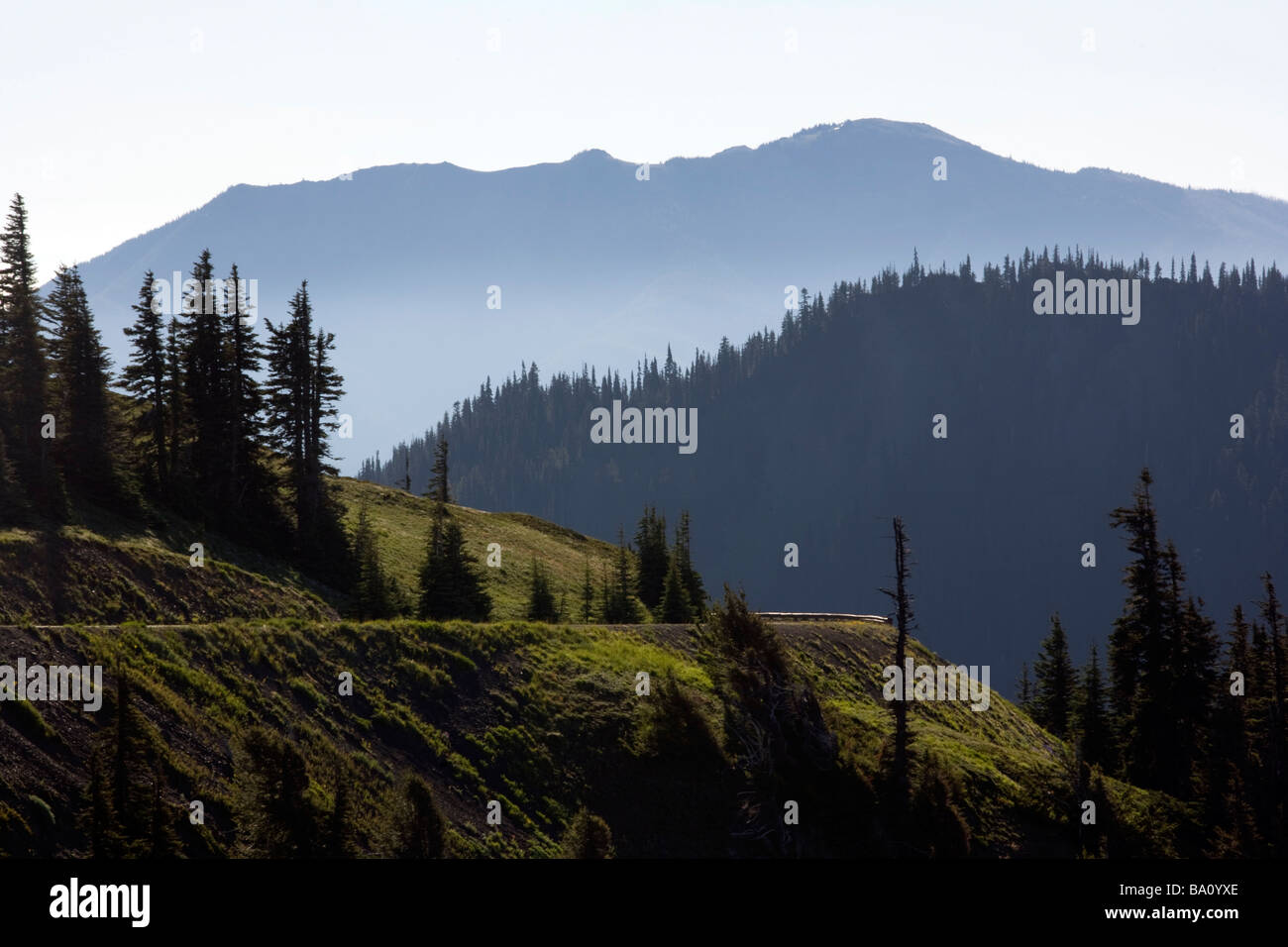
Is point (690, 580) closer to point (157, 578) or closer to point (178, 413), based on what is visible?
point (178, 413)

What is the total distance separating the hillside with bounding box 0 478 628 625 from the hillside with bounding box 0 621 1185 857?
7426 mm

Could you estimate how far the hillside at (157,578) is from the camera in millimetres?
40750

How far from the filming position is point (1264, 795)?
53.6 meters

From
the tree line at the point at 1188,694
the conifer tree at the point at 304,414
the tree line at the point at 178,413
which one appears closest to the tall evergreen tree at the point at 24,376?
the tree line at the point at 178,413

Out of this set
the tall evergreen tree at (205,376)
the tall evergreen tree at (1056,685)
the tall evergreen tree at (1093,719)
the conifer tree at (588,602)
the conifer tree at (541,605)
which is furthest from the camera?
the tall evergreen tree at (1056,685)

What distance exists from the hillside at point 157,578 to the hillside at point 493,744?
743 centimetres

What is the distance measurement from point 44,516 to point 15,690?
22706 mm

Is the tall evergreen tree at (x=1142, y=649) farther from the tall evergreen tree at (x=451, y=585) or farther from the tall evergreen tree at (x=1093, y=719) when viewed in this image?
the tall evergreen tree at (x=451, y=585)

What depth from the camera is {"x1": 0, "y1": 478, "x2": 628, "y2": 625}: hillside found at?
40750 mm

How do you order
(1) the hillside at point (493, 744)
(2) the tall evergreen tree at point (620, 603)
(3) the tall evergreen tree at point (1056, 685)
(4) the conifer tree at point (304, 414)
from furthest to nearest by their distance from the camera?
(3) the tall evergreen tree at point (1056, 685), (4) the conifer tree at point (304, 414), (2) the tall evergreen tree at point (620, 603), (1) the hillside at point (493, 744)

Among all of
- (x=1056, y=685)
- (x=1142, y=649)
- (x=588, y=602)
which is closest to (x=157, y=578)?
(x=588, y=602)

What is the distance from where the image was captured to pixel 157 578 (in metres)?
46.0

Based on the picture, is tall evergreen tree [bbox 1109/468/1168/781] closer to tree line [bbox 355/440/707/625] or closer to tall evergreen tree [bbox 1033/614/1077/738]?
tall evergreen tree [bbox 1033/614/1077/738]

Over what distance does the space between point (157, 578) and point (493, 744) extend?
59.8 feet
